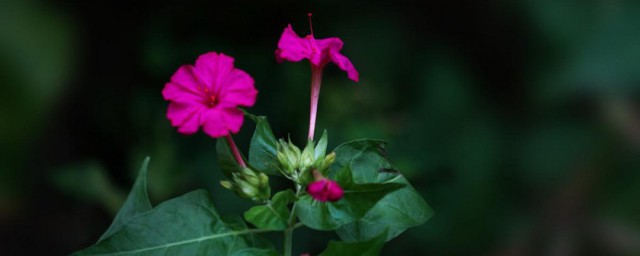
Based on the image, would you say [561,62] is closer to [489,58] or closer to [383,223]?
[489,58]

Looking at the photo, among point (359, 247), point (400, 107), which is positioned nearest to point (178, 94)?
point (359, 247)

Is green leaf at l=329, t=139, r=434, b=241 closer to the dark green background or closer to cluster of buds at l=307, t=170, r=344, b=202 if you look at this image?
cluster of buds at l=307, t=170, r=344, b=202

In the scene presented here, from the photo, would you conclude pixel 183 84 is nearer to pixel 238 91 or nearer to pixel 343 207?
pixel 238 91

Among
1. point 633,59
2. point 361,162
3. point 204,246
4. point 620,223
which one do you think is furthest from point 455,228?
point 204,246

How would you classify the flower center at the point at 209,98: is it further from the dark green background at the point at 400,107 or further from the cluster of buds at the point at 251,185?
the dark green background at the point at 400,107

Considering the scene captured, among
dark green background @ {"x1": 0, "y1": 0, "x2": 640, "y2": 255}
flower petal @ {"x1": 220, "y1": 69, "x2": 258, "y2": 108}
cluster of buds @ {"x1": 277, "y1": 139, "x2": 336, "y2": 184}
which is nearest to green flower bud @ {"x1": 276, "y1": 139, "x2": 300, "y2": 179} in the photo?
cluster of buds @ {"x1": 277, "y1": 139, "x2": 336, "y2": 184}

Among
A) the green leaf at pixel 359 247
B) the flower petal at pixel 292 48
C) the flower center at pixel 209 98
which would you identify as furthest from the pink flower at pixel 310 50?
the green leaf at pixel 359 247
